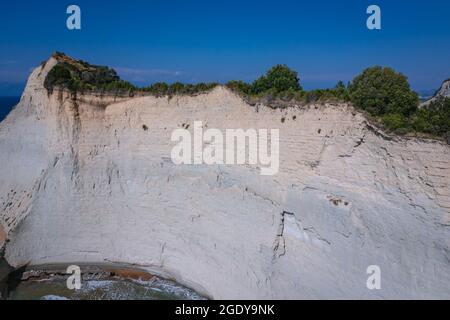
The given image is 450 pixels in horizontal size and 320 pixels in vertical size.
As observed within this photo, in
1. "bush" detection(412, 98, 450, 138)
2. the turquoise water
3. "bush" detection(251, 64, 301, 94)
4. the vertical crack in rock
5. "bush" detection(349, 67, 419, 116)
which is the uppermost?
"bush" detection(251, 64, 301, 94)

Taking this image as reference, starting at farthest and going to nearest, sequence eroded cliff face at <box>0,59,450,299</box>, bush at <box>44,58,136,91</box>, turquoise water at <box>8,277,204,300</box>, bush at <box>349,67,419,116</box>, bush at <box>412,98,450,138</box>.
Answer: bush at <box>44,58,136,91</box>
turquoise water at <box>8,277,204,300</box>
bush at <box>349,67,419,116</box>
eroded cliff face at <box>0,59,450,299</box>
bush at <box>412,98,450,138</box>

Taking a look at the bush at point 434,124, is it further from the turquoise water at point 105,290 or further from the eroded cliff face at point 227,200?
the turquoise water at point 105,290

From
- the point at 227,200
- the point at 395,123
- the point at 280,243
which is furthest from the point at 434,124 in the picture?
the point at 227,200

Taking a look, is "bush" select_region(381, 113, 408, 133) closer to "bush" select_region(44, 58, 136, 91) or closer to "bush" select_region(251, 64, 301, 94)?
"bush" select_region(251, 64, 301, 94)

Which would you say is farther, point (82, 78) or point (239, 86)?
point (82, 78)

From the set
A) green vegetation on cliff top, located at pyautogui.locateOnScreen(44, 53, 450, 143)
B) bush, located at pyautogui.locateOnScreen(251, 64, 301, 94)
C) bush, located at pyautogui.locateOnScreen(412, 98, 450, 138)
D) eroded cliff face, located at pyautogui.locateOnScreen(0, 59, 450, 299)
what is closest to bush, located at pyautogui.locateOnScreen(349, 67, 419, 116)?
green vegetation on cliff top, located at pyautogui.locateOnScreen(44, 53, 450, 143)

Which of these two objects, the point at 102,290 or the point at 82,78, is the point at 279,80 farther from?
→ the point at 102,290

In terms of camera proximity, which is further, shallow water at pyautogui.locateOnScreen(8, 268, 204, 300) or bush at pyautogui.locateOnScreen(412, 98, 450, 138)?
shallow water at pyautogui.locateOnScreen(8, 268, 204, 300)

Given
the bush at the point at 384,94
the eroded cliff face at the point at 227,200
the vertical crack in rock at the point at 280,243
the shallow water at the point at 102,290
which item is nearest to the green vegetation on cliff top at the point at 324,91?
the bush at the point at 384,94
